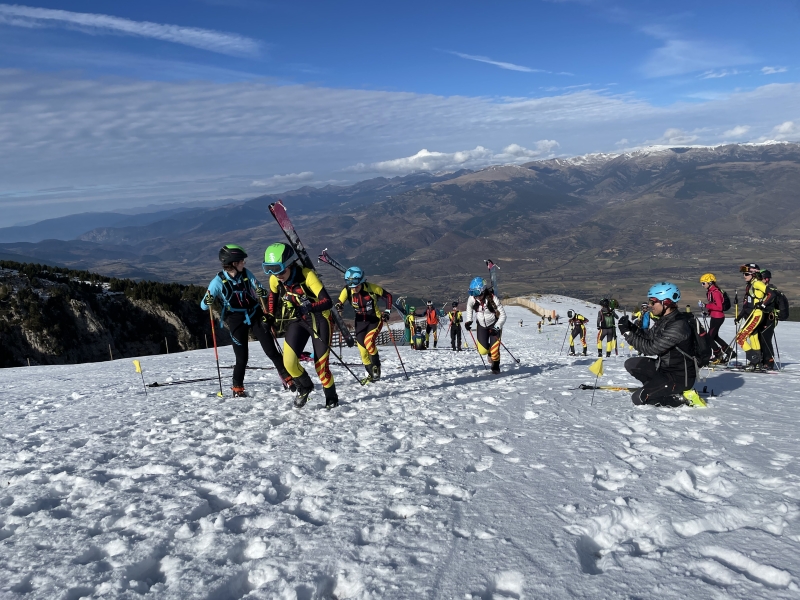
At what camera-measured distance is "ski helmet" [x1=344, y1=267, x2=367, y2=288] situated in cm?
1177

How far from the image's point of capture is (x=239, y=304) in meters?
9.18

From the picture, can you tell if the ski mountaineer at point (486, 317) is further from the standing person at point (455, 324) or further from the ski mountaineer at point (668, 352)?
the standing person at point (455, 324)

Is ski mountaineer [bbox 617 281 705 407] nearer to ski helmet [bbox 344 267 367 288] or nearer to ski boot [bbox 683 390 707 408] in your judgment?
ski boot [bbox 683 390 707 408]

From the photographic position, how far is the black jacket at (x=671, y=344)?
25.6 ft

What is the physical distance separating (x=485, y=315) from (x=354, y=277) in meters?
3.41

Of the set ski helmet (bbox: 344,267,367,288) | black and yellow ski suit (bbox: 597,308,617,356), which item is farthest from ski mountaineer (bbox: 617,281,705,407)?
black and yellow ski suit (bbox: 597,308,617,356)

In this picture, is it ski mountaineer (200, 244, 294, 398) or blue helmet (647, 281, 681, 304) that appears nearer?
blue helmet (647, 281, 681, 304)

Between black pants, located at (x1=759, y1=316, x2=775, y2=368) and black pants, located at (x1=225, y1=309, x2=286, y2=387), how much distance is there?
40.5 ft

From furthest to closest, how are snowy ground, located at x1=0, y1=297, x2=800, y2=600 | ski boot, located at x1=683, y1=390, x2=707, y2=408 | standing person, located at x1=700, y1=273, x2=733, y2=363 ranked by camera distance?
standing person, located at x1=700, y1=273, x2=733, y2=363
ski boot, located at x1=683, y1=390, x2=707, y2=408
snowy ground, located at x1=0, y1=297, x2=800, y2=600

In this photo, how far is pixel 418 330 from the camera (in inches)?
1170

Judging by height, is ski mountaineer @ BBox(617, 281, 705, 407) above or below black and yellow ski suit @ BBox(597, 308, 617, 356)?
above

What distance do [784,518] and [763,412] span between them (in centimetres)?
416

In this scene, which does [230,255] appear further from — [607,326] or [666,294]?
[607,326]

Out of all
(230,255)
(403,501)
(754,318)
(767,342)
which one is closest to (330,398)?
(230,255)
